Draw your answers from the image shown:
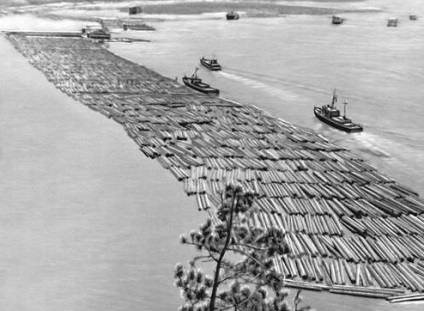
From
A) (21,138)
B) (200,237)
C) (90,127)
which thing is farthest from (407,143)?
(200,237)

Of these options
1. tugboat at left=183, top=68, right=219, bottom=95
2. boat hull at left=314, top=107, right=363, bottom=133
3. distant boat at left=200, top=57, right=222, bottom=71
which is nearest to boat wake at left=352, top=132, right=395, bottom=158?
boat hull at left=314, top=107, right=363, bottom=133

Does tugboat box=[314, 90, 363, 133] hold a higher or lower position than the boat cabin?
lower

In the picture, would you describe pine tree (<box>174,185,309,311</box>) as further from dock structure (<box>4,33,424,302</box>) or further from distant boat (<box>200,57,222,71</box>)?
distant boat (<box>200,57,222,71</box>)

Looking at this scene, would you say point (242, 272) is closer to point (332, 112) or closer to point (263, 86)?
point (332, 112)

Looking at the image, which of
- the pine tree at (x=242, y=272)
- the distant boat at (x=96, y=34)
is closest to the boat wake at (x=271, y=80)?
the distant boat at (x=96, y=34)

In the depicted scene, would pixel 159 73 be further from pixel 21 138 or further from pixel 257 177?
pixel 257 177

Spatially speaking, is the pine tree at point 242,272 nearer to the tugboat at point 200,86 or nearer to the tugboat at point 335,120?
the tugboat at point 335,120

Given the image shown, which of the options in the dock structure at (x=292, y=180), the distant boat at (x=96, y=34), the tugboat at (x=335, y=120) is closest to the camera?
the dock structure at (x=292, y=180)
